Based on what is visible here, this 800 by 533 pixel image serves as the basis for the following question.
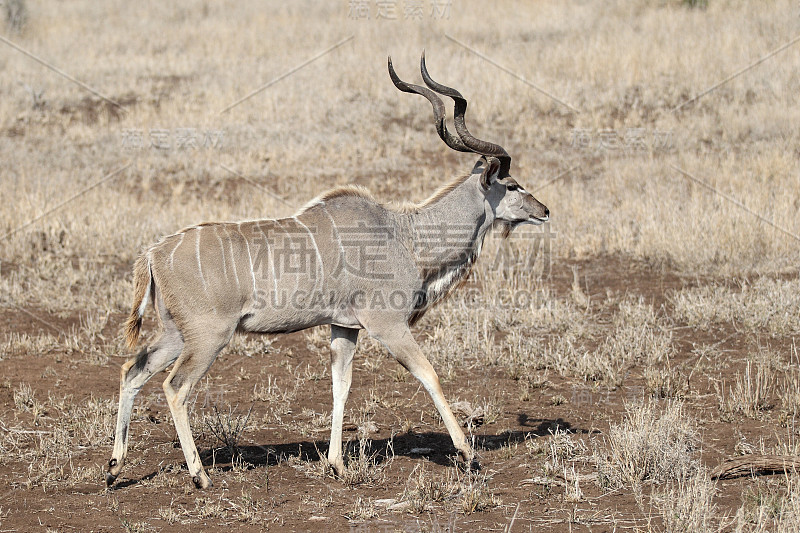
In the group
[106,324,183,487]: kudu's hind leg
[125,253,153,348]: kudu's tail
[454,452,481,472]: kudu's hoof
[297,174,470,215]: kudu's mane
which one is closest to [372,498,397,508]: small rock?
[454,452,481,472]: kudu's hoof

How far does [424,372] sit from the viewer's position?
5.91 metres

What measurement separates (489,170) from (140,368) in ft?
9.46

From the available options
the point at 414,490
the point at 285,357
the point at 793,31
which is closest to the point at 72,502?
the point at 414,490

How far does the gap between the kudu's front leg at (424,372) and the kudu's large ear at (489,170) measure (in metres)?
1.39

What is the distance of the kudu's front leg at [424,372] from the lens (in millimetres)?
5836

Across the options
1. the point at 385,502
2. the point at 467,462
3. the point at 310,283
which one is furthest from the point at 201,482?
the point at 467,462

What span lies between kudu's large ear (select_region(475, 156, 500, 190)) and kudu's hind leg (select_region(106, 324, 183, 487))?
8.25 feet

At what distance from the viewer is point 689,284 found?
1059cm

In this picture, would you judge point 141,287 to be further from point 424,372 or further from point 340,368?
point 424,372

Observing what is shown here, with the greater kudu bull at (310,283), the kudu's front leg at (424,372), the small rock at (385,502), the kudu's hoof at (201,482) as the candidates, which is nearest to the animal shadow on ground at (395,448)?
the kudu's front leg at (424,372)

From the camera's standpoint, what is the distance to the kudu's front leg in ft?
19.1

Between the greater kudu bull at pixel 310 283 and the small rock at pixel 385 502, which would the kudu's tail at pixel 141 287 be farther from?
the small rock at pixel 385 502

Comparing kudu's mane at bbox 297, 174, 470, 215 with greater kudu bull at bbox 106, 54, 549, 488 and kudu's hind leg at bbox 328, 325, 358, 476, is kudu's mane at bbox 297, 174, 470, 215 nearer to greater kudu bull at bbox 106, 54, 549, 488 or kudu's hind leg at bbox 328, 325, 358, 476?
greater kudu bull at bbox 106, 54, 549, 488

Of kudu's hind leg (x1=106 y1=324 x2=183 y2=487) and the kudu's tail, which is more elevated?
the kudu's tail
